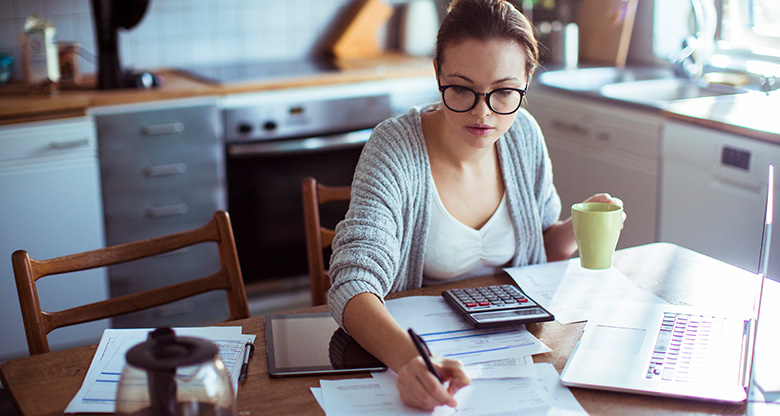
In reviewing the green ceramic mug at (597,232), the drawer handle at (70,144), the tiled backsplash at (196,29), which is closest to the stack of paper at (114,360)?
the green ceramic mug at (597,232)

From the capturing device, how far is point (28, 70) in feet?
8.93

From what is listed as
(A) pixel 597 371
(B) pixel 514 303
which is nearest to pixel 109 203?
(B) pixel 514 303

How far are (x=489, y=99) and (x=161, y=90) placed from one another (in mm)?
1708

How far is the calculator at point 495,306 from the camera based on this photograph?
1.21m

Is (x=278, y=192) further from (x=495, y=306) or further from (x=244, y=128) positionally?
(x=495, y=306)

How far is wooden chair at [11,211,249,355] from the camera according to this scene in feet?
4.22

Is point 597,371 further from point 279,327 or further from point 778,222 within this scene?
point 778,222

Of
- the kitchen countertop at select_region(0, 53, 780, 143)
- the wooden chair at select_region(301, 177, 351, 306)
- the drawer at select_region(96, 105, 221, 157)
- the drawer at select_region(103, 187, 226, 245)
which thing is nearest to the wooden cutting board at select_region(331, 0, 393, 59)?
the kitchen countertop at select_region(0, 53, 780, 143)

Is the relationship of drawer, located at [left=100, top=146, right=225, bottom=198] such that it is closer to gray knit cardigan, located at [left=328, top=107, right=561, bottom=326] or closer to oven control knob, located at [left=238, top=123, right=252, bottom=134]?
oven control knob, located at [left=238, top=123, right=252, bottom=134]

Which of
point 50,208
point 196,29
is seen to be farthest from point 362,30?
point 50,208

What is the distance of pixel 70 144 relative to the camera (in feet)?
8.41

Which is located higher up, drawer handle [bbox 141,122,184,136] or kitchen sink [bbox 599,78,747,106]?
kitchen sink [bbox 599,78,747,106]

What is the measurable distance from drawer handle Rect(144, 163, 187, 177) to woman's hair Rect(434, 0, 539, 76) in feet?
5.19

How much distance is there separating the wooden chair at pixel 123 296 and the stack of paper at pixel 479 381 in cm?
41
